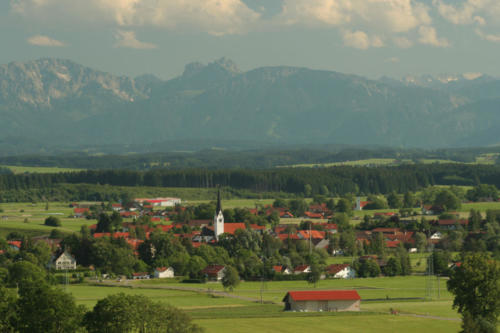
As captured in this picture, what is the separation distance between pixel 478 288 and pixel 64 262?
52.0 meters

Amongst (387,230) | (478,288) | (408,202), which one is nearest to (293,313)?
(478,288)

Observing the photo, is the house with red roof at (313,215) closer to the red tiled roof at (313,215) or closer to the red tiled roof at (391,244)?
the red tiled roof at (313,215)

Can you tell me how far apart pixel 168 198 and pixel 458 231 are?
84344mm

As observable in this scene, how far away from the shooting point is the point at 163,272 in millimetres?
93062

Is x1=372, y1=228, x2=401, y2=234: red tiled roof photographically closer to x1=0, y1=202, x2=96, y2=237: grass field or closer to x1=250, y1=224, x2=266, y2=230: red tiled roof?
x1=250, y1=224, x2=266, y2=230: red tiled roof

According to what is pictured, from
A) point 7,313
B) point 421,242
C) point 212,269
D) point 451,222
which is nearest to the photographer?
point 7,313

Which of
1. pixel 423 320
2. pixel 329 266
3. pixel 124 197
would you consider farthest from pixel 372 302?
pixel 124 197

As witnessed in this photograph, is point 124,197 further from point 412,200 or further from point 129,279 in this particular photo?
point 129,279

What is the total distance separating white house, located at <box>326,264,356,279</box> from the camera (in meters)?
92.2

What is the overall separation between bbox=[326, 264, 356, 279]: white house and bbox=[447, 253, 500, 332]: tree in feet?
104

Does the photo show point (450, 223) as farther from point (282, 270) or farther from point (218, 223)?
point (282, 270)

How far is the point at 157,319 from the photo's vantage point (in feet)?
156

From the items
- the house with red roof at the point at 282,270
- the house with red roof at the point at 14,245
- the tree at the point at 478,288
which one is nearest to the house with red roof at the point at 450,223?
the house with red roof at the point at 282,270

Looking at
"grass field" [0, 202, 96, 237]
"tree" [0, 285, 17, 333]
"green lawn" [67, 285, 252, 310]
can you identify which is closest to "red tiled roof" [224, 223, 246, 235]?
"grass field" [0, 202, 96, 237]
